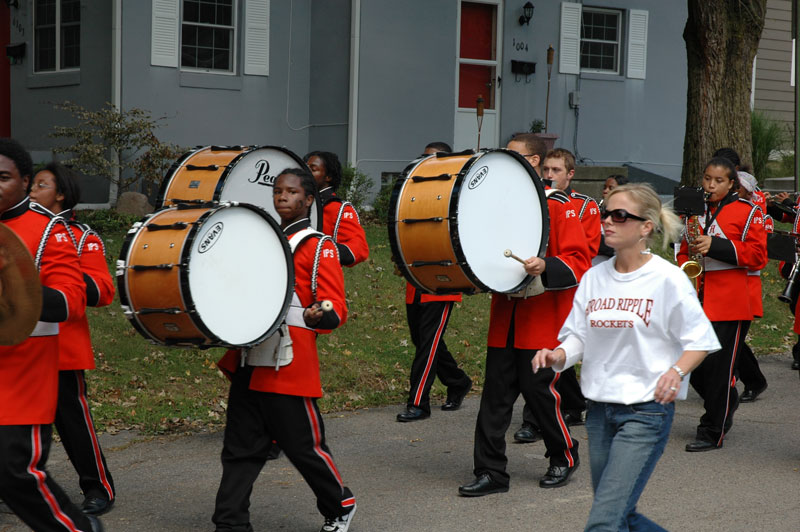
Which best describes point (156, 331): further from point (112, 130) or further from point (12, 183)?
point (112, 130)

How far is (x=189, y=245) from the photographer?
A: 179 inches

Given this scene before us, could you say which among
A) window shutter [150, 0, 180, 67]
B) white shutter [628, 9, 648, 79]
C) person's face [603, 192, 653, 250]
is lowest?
person's face [603, 192, 653, 250]

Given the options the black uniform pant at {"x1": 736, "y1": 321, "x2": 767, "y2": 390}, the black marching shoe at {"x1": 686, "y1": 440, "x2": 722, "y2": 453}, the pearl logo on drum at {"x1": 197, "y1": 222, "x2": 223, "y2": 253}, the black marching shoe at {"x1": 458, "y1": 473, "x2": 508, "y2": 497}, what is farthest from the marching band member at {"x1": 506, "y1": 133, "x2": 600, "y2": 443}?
the black uniform pant at {"x1": 736, "y1": 321, "x2": 767, "y2": 390}

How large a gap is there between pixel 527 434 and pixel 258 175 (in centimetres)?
263

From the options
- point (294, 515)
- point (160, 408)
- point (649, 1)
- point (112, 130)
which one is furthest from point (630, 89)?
point (294, 515)

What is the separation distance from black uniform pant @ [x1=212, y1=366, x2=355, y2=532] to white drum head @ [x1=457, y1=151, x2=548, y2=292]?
48.2 inches

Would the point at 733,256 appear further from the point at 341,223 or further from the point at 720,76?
the point at 720,76

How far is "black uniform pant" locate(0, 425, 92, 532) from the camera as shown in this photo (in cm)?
→ 400

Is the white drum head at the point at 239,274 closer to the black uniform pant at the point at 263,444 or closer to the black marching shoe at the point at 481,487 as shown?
the black uniform pant at the point at 263,444

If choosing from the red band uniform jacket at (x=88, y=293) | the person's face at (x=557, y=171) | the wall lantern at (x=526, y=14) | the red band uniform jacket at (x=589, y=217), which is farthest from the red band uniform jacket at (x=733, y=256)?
Answer: the wall lantern at (x=526, y=14)

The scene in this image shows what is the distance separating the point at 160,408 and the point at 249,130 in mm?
9436

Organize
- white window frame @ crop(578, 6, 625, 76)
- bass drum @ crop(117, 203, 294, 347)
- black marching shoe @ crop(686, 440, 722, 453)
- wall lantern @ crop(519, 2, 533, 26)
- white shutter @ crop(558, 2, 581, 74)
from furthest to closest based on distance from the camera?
white window frame @ crop(578, 6, 625, 76), white shutter @ crop(558, 2, 581, 74), wall lantern @ crop(519, 2, 533, 26), black marching shoe @ crop(686, 440, 722, 453), bass drum @ crop(117, 203, 294, 347)

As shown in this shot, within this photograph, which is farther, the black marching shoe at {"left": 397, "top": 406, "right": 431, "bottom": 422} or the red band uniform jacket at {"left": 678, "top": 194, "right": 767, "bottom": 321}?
the black marching shoe at {"left": 397, "top": 406, "right": 431, "bottom": 422}

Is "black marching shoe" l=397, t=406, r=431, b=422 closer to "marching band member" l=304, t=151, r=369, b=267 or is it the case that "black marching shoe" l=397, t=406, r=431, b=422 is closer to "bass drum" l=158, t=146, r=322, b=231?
"marching band member" l=304, t=151, r=369, b=267
